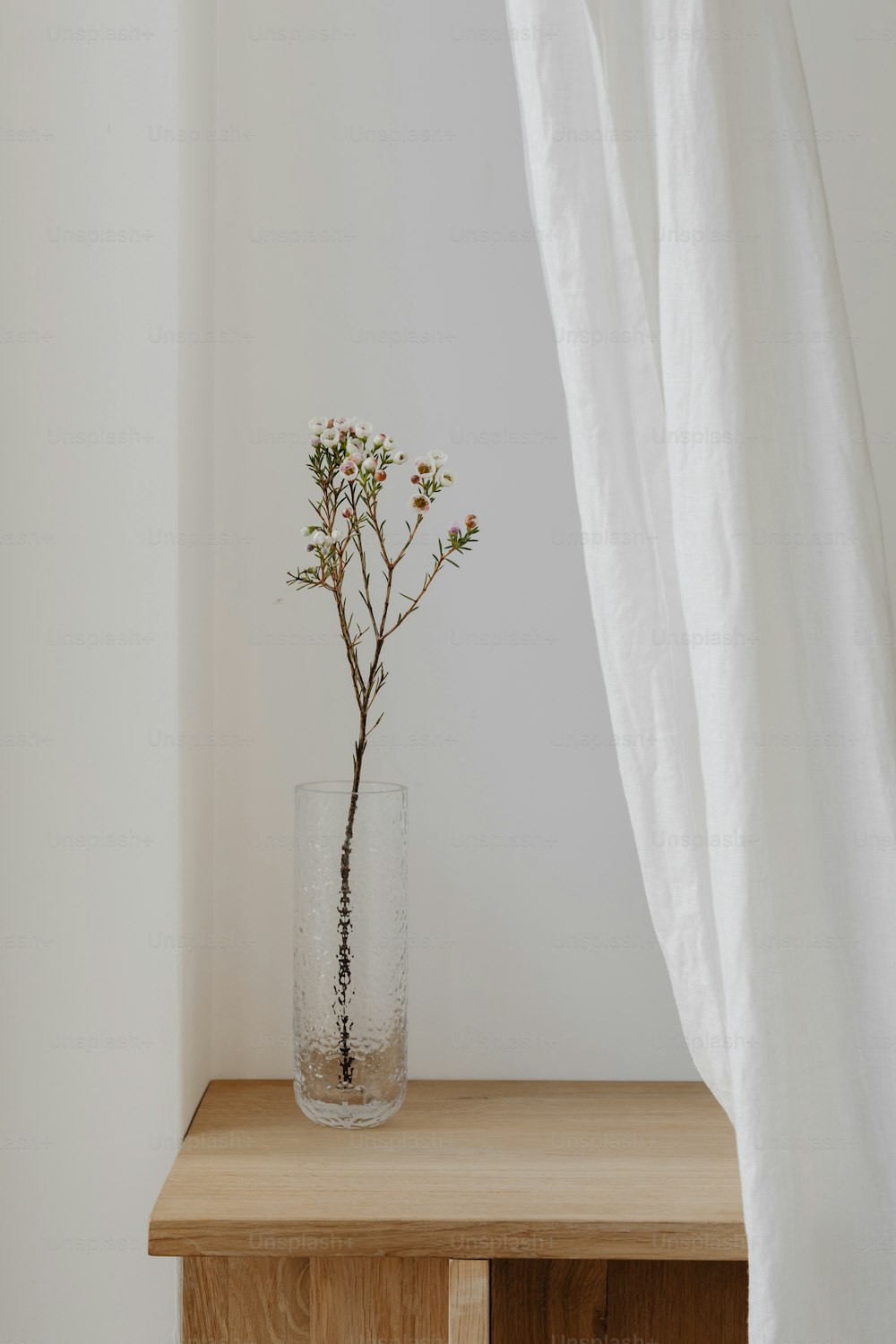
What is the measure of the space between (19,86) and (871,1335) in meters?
1.25

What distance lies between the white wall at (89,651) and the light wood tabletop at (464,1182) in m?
0.13

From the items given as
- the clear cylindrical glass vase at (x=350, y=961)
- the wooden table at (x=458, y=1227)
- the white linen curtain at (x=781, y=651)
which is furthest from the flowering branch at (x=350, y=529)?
the white linen curtain at (x=781, y=651)

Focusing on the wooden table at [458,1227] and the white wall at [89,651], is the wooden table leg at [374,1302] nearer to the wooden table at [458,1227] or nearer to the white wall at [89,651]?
the wooden table at [458,1227]

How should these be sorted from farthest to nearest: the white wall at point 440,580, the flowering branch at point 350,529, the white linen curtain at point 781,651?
the white wall at point 440,580 → the flowering branch at point 350,529 → the white linen curtain at point 781,651

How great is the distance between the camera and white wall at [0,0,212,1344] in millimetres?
1029

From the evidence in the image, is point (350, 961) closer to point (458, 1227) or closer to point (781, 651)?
point (458, 1227)

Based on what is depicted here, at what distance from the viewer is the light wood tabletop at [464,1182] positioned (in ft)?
2.76

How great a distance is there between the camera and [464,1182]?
0.90 meters

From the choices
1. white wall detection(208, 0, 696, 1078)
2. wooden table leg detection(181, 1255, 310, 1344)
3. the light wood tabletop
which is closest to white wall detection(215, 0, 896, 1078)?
white wall detection(208, 0, 696, 1078)

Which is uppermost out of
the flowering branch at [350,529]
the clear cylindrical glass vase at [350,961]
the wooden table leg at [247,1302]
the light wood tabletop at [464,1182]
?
the flowering branch at [350,529]

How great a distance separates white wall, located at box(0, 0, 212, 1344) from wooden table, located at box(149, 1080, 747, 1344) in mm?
133

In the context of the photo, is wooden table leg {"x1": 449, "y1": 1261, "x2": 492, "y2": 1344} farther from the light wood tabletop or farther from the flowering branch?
the flowering branch

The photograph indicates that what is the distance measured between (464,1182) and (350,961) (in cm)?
21

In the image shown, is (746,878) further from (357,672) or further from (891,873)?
(357,672)
